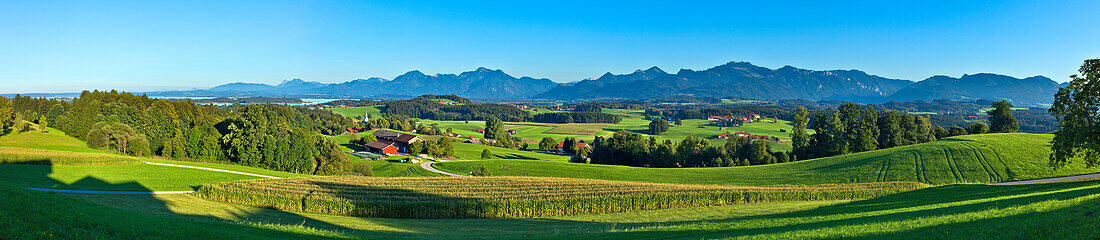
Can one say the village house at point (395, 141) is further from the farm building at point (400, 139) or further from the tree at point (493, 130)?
the tree at point (493, 130)

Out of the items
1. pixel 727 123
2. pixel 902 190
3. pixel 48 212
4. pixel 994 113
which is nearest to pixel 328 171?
pixel 48 212

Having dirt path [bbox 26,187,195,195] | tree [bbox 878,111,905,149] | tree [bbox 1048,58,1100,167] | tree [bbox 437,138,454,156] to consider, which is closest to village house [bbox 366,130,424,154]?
tree [bbox 437,138,454,156]

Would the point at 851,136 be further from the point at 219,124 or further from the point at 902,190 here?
the point at 219,124

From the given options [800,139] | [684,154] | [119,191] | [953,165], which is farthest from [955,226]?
[800,139]

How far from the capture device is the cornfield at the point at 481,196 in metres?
26.9

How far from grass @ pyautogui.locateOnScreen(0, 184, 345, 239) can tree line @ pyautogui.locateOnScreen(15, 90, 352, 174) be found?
44.1m

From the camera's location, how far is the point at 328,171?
5556cm

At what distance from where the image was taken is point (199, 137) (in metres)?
56.5

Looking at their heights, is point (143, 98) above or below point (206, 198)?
above

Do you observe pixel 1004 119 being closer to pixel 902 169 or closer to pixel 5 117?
pixel 902 169

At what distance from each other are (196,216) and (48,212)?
884 centimetres

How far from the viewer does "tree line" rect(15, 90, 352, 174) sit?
53.6m

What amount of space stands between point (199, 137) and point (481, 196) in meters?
47.3

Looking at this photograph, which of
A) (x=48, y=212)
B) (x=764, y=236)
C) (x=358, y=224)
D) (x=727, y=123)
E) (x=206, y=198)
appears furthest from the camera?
(x=727, y=123)
